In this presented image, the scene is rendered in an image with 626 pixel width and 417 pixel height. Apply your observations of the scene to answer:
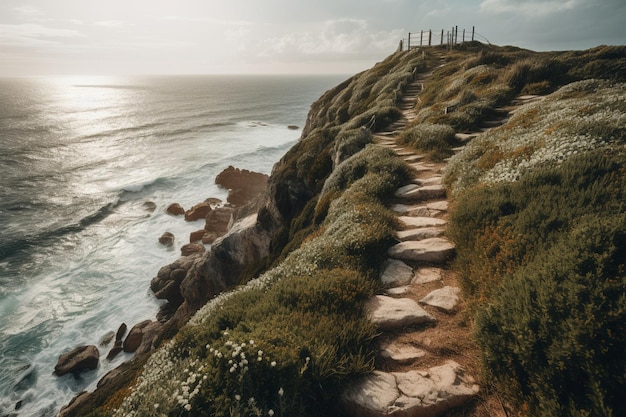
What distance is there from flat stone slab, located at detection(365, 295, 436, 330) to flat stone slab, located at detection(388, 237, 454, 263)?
1374 mm

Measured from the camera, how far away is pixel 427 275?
20.9 feet

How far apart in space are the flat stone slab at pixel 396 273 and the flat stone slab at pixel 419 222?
1.48m

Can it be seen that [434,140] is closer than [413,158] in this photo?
No

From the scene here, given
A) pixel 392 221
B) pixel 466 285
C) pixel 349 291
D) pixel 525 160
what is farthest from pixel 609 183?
pixel 349 291

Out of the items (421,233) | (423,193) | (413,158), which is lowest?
(421,233)

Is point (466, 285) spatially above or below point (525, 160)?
below

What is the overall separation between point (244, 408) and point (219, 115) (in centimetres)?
11869

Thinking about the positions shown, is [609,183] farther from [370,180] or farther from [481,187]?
[370,180]

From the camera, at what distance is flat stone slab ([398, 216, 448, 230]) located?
7.96 meters

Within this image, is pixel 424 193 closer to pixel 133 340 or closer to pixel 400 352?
pixel 400 352

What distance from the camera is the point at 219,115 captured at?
11238 cm

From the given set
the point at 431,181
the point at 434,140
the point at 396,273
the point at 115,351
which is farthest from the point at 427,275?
the point at 115,351

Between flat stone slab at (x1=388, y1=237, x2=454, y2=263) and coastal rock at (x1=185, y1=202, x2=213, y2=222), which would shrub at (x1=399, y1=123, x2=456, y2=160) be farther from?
coastal rock at (x1=185, y1=202, x2=213, y2=222)

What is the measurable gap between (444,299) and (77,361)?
80.3 feet
